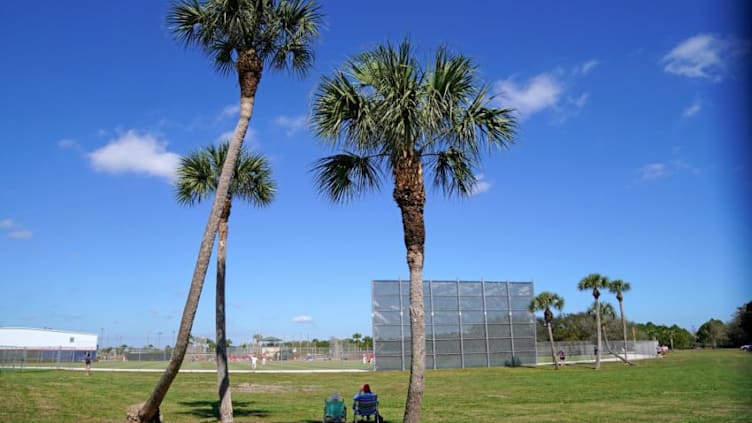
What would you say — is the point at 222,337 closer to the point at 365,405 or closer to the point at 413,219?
the point at 365,405

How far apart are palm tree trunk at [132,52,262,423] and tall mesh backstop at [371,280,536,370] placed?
35.6 m

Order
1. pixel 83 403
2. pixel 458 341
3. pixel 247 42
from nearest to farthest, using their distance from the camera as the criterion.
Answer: pixel 247 42 < pixel 83 403 < pixel 458 341

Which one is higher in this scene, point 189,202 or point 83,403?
point 189,202

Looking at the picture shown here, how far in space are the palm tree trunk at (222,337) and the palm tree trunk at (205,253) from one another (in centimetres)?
405

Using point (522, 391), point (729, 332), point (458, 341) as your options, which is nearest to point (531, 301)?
point (458, 341)

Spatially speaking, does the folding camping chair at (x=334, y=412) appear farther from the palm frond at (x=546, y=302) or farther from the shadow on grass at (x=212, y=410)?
the palm frond at (x=546, y=302)

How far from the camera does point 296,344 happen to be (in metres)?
75.1

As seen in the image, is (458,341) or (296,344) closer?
(458,341)

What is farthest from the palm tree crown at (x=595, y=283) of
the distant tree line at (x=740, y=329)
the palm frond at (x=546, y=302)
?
the distant tree line at (x=740, y=329)

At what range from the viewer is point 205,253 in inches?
502

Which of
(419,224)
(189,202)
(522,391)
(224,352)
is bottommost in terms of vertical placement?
(522,391)

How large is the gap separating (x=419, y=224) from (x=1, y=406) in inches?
652

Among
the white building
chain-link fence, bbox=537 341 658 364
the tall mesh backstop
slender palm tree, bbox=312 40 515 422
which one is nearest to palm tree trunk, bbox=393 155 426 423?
slender palm tree, bbox=312 40 515 422

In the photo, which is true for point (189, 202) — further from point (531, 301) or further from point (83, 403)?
point (531, 301)
